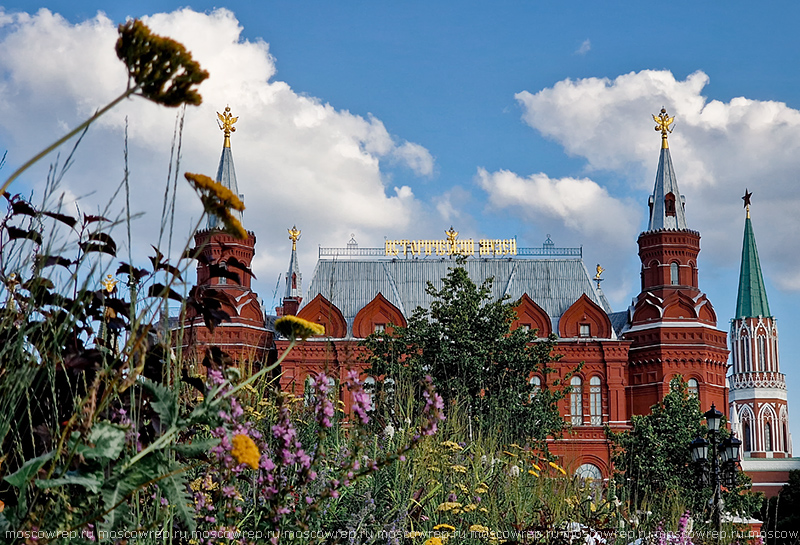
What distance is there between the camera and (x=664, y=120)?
37344 millimetres

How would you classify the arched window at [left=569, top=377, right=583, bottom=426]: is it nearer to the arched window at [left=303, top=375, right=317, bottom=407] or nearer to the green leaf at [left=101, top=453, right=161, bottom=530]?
the arched window at [left=303, top=375, right=317, bottom=407]

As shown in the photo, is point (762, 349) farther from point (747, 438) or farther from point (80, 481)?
point (80, 481)

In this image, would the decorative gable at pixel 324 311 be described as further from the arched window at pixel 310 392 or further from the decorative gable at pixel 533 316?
the arched window at pixel 310 392

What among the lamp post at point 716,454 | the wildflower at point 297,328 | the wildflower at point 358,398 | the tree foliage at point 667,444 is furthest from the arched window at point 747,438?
the wildflower at point 297,328

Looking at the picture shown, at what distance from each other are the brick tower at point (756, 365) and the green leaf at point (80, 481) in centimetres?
6805

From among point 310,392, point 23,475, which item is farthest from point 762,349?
point 23,475

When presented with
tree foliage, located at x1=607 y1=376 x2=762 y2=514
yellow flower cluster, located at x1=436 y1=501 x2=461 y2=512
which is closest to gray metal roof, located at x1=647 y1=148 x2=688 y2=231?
tree foliage, located at x1=607 y1=376 x2=762 y2=514

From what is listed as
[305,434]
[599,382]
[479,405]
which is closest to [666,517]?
[305,434]

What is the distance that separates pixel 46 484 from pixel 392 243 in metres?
34.2

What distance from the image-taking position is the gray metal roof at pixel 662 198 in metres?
35.0

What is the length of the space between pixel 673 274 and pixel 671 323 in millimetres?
1931

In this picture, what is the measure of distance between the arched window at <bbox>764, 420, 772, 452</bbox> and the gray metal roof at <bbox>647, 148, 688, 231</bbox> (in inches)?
1476

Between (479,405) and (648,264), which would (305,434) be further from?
(648,264)

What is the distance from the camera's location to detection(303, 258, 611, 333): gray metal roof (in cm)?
3534
